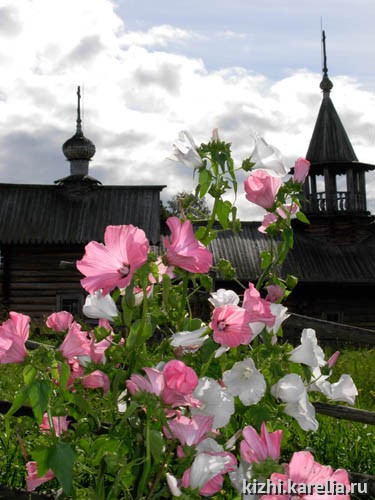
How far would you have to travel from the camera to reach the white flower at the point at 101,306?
5.81 feet

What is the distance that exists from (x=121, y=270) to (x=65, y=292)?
1546 cm

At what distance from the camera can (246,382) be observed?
5.56ft

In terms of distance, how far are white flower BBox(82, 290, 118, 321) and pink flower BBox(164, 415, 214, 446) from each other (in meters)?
0.36

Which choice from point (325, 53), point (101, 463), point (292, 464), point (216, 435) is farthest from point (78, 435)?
point (325, 53)

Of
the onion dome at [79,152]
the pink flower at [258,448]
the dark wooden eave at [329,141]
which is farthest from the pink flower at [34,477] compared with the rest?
the dark wooden eave at [329,141]

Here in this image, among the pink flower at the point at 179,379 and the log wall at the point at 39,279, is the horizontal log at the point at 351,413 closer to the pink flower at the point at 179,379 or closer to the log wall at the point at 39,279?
the pink flower at the point at 179,379

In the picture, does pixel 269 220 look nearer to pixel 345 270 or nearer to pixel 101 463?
pixel 101 463

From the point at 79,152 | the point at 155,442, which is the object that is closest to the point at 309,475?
the point at 155,442

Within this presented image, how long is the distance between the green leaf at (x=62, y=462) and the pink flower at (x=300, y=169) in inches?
39.1

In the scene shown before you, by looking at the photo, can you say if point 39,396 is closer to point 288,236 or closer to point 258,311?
point 258,311

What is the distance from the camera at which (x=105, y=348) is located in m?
1.78

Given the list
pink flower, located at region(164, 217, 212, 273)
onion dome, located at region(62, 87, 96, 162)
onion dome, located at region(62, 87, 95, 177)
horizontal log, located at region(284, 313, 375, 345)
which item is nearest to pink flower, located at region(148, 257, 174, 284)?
pink flower, located at region(164, 217, 212, 273)

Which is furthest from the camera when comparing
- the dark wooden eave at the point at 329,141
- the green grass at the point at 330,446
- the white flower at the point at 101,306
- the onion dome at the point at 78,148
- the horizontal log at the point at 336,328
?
the dark wooden eave at the point at 329,141

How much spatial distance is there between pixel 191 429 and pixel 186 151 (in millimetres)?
737
